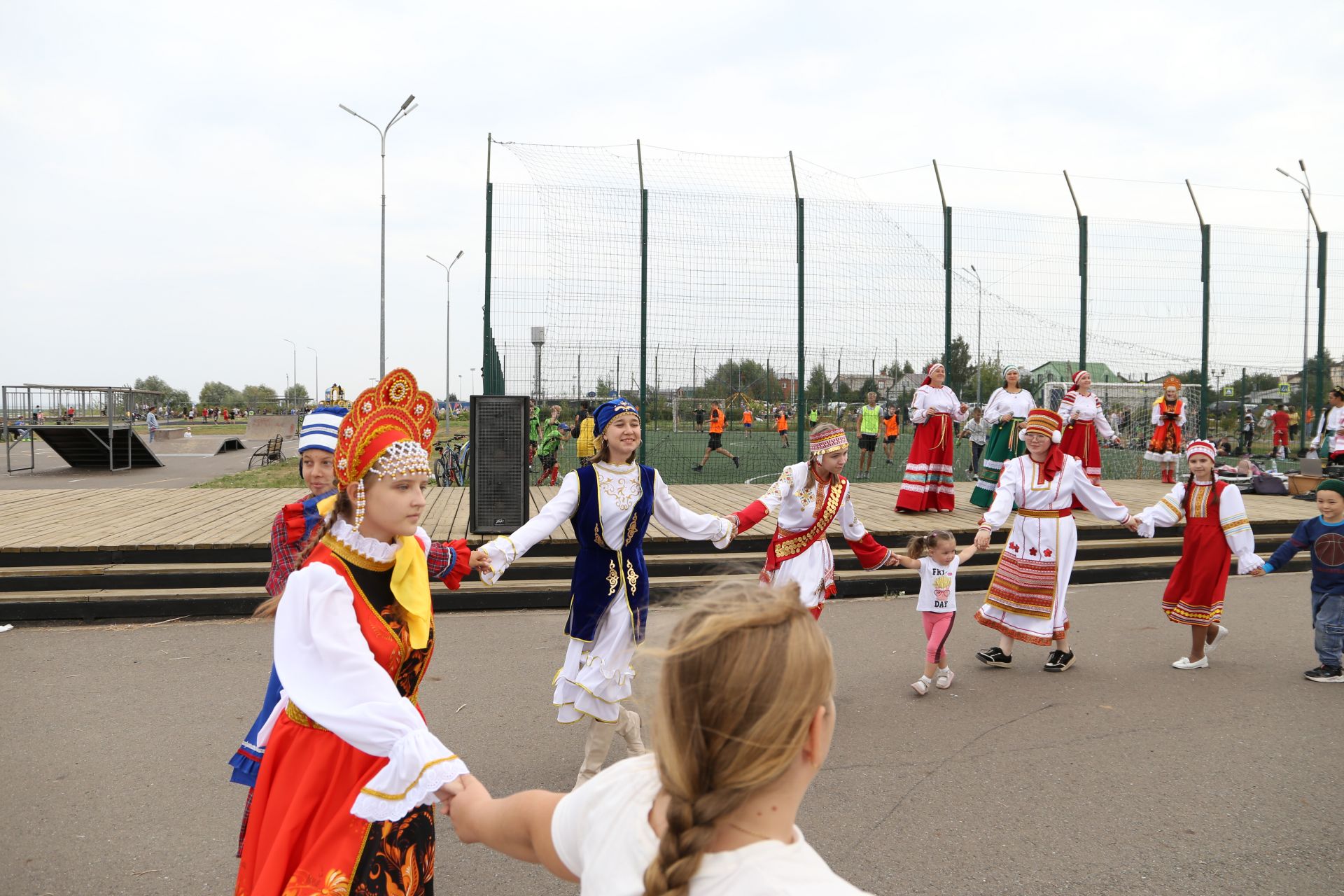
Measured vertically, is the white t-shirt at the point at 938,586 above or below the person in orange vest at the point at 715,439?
below

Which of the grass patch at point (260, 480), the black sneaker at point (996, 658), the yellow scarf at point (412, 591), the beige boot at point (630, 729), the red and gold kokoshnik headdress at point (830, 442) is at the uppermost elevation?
the red and gold kokoshnik headdress at point (830, 442)

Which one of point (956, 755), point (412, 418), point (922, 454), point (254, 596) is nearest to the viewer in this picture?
point (412, 418)

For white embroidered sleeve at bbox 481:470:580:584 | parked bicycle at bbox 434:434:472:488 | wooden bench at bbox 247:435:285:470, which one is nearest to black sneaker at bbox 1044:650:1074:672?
white embroidered sleeve at bbox 481:470:580:584

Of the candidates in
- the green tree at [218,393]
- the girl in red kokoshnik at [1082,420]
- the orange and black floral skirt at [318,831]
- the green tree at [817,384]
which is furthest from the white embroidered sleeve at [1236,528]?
the green tree at [218,393]

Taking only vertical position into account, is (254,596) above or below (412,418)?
below

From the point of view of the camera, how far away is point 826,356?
43.7 ft

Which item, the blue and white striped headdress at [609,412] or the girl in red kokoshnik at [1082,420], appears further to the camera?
the girl in red kokoshnik at [1082,420]

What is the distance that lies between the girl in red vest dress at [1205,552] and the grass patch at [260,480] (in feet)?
38.8

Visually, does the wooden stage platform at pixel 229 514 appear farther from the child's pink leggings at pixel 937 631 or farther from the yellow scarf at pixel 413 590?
the yellow scarf at pixel 413 590

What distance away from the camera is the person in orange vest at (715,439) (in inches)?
529

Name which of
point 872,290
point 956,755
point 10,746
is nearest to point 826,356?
point 872,290

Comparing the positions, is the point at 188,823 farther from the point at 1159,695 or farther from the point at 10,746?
the point at 1159,695

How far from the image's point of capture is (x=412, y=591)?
8.00 ft

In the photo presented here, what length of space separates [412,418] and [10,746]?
3818 millimetres
